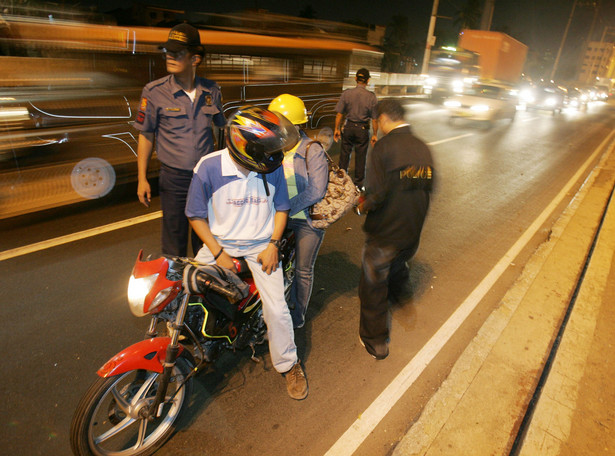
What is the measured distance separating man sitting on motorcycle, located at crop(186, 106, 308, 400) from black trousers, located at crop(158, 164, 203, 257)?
34.5 inches

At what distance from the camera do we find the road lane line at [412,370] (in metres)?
2.49

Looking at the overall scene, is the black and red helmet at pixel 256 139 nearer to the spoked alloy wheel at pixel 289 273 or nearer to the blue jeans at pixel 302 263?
the blue jeans at pixel 302 263

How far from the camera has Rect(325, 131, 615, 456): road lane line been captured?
249 centimetres

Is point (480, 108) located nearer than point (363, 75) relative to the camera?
No

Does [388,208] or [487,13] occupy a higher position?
[487,13]


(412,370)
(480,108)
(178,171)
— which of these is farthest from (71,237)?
(480,108)

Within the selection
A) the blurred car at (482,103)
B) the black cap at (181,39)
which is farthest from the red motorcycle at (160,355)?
the blurred car at (482,103)

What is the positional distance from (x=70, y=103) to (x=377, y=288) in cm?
472

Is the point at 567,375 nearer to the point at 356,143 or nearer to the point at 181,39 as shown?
the point at 181,39

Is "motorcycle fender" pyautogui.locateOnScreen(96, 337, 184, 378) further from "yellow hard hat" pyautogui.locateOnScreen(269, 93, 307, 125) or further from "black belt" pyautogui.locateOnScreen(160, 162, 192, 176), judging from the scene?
"yellow hard hat" pyautogui.locateOnScreen(269, 93, 307, 125)

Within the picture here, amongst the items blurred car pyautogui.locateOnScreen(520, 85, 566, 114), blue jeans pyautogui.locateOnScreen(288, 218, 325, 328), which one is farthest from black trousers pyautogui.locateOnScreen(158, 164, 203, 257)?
blurred car pyautogui.locateOnScreen(520, 85, 566, 114)

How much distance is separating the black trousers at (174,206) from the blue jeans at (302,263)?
0.98m

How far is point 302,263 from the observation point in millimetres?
3135

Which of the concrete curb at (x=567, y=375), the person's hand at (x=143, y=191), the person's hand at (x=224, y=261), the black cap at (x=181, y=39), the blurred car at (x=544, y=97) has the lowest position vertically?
the concrete curb at (x=567, y=375)
